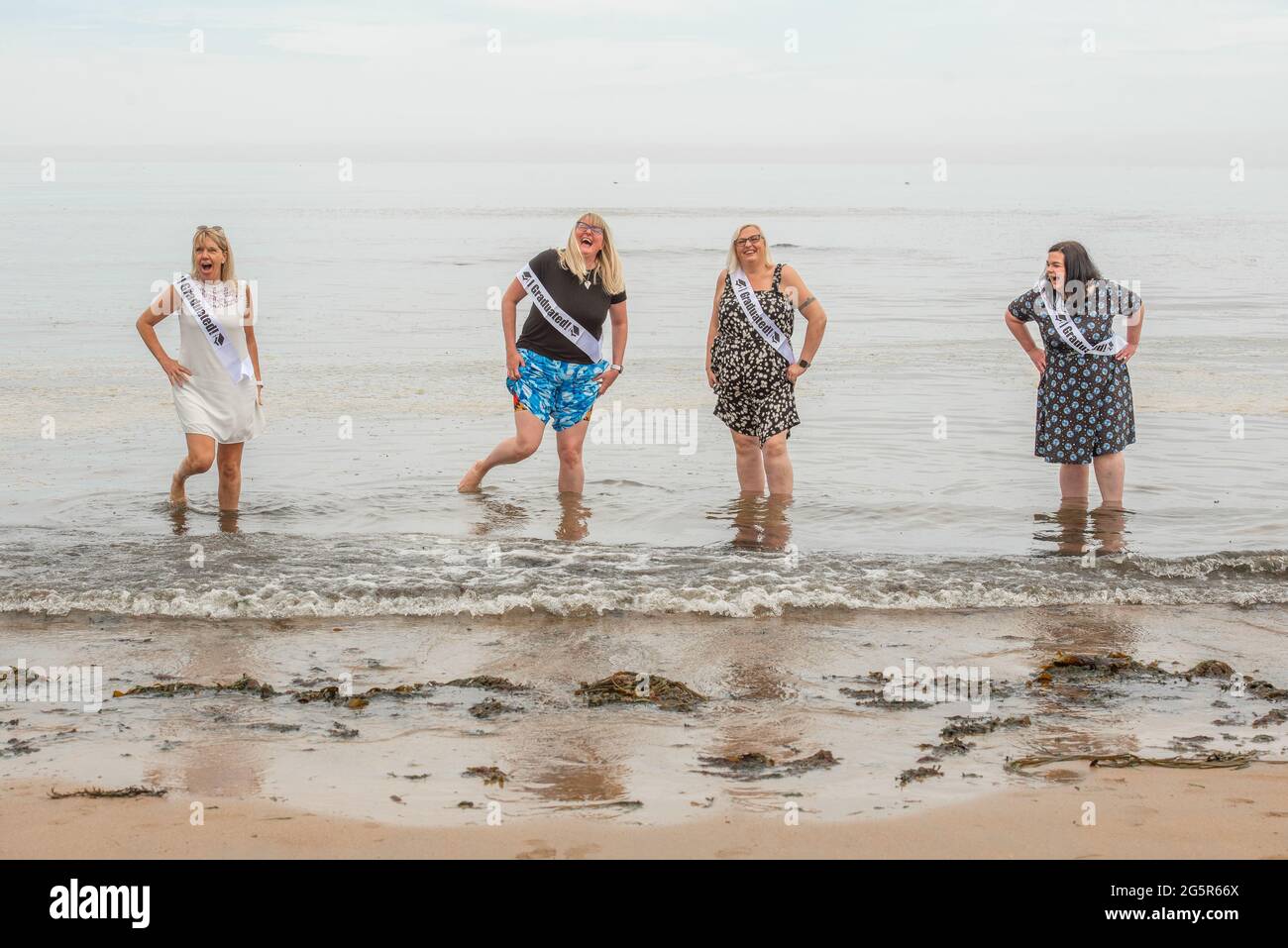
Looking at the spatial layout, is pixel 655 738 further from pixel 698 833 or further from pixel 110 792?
pixel 110 792

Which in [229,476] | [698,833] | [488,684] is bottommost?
[698,833]

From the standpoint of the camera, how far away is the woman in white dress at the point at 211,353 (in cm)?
741

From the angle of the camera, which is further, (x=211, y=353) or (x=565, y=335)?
(x=565, y=335)

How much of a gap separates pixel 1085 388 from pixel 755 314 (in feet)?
6.33

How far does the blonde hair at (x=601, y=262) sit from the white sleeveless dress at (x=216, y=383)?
1.88 metres

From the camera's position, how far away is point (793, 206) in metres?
68.3

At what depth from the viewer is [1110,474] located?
7953 millimetres

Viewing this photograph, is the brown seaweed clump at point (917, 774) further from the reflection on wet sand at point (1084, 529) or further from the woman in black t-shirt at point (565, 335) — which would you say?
the woman in black t-shirt at point (565, 335)

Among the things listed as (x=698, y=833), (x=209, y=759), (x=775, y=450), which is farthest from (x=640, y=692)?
(x=775, y=450)

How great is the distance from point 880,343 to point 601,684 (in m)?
13.1

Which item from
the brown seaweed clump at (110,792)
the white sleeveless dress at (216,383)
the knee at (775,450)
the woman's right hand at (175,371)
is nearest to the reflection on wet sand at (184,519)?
the white sleeveless dress at (216,383)
